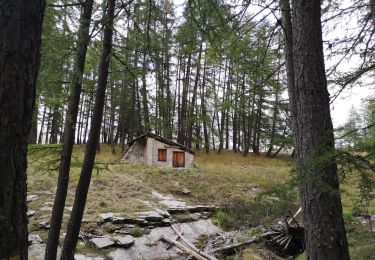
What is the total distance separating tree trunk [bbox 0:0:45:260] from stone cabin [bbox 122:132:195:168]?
21.7m

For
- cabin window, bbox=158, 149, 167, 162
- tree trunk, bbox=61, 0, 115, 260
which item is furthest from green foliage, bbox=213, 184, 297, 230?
cabin window, bbox=158, 149, 167, 162

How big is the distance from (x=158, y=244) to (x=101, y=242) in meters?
1.90

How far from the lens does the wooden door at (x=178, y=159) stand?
24.0 meters

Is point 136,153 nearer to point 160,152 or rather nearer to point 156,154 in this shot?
point 156,154

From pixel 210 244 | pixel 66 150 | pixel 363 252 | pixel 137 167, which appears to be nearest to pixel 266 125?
pixel 137 167

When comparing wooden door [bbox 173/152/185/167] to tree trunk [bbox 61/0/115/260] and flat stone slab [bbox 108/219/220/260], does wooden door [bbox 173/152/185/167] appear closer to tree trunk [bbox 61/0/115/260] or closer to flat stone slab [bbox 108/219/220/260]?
flat stone slab [bbox 108/219/220/260]

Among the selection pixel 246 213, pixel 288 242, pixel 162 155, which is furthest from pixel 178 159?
pixel 288 242

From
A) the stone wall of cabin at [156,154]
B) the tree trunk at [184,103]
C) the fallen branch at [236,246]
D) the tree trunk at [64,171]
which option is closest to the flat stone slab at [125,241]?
the fallen branch at [236,246]

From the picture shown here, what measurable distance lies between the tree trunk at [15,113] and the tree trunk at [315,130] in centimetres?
262

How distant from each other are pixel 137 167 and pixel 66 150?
14842 millimetres

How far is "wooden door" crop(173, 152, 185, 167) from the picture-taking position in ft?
78.6

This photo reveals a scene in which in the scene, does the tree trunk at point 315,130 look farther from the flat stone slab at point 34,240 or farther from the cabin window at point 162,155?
the cabin window at point 162,155

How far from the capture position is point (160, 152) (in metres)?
23.7

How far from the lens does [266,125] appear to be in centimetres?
3081
